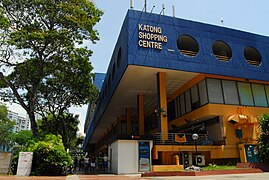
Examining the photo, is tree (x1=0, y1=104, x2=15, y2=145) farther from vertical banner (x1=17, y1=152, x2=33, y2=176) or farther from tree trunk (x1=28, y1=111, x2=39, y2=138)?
vertical banner (x1=17, y1=152, x2=33, y2=176)

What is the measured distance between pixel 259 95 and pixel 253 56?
4858mm

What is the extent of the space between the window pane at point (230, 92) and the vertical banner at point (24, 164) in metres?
15.5

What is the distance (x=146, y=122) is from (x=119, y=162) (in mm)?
19364

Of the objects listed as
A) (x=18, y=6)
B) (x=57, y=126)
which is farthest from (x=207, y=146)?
(x=57, y=126)

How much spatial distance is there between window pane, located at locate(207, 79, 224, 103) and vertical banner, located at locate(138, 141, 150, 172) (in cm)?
656

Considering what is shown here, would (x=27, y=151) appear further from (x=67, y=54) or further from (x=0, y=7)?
(x=0, y=7)

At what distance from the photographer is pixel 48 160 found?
14.9 metres

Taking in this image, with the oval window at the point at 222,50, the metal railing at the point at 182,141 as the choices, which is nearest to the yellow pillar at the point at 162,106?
the metal railing at the point at 182,141

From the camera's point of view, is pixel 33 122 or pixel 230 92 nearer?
pixel 33 122

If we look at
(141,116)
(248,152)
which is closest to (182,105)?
(141,116)

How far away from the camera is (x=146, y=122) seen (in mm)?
36406

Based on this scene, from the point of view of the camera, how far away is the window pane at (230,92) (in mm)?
21003

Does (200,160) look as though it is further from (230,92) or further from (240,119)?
(230,92)

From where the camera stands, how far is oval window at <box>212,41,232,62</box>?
73.0ft
